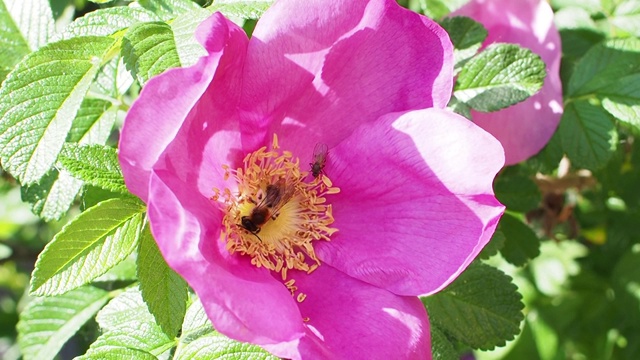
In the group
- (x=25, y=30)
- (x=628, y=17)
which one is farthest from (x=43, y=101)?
(x=628, y=17)

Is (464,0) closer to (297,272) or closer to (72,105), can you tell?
(297,272)

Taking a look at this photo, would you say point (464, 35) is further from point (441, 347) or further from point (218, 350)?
point (218, 350)

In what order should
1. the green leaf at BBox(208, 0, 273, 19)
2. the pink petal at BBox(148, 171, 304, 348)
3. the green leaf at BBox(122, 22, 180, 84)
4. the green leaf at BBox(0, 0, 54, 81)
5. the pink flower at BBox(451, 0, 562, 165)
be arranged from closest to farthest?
the pink petal at BBox(148, 171, 304, 348) < the green leaf at BBox(122, 22, 180, 84) < the green leaf at BBox(208, 0, 273, 19) < the green leaf at BBox(0, 0, 54, 81) < the pink flower at BBox(451, 0, 562, 165)

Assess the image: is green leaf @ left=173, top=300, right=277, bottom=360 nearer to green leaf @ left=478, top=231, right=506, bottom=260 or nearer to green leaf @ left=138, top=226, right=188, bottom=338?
green leaf @ left=138, top=226, right=188, bottom=338

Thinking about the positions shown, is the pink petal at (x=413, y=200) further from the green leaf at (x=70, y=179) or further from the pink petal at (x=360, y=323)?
the green leaf at (x=70, y=179)

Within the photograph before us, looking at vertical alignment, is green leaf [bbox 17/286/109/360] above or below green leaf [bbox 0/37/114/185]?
below

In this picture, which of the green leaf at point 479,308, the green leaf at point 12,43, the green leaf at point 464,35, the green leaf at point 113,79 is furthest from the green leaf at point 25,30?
the green leaf at point 479,308

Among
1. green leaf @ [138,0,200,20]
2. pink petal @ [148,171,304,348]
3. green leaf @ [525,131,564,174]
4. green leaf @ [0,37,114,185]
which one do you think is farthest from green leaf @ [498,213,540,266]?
green leaf @ [0,37,114,185]
